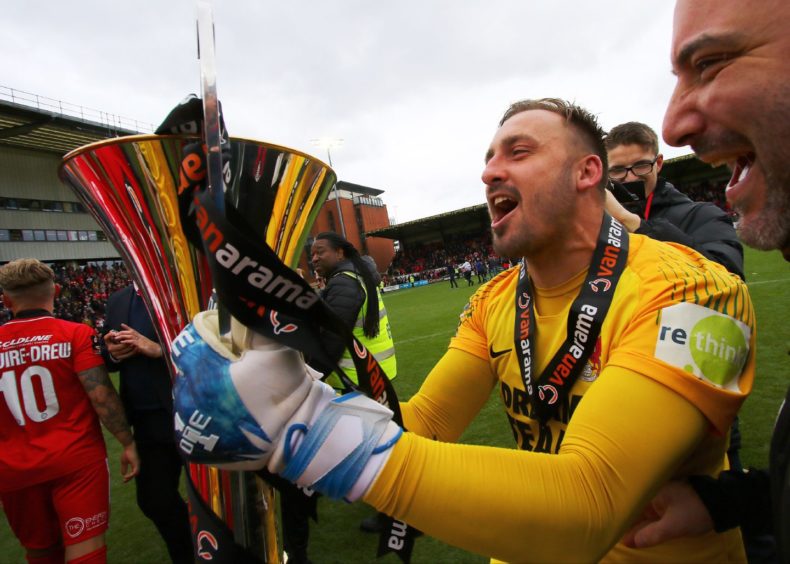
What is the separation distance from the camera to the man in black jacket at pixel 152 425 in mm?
2895

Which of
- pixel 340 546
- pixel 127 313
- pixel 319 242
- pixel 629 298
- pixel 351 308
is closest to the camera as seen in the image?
pixel 629 298

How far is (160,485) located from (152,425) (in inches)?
15.8

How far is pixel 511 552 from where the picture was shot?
0.84m

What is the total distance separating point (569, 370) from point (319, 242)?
3.11 meters

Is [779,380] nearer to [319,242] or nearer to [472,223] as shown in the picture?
[319,242]

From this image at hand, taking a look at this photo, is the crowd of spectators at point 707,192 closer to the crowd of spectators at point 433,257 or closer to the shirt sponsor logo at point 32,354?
the crowd of spectators at point 433,257

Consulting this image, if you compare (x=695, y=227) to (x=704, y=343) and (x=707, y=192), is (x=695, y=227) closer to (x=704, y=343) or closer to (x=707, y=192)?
(x=704, y=343)

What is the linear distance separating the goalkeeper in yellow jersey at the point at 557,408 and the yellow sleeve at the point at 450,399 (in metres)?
0.19

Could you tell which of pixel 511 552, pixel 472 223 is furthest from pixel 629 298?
pixel 472 223

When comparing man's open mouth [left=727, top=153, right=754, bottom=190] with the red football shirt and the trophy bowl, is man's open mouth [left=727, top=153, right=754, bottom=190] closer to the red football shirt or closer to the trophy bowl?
the trophy bowl

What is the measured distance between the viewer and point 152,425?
2.93 meters

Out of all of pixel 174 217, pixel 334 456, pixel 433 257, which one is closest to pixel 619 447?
pixel 334 456

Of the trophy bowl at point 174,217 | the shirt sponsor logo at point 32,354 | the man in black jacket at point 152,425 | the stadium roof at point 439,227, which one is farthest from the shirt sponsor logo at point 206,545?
the stadium roof at point 439,227

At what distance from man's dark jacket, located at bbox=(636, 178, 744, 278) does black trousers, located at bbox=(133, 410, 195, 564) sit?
3.11m
